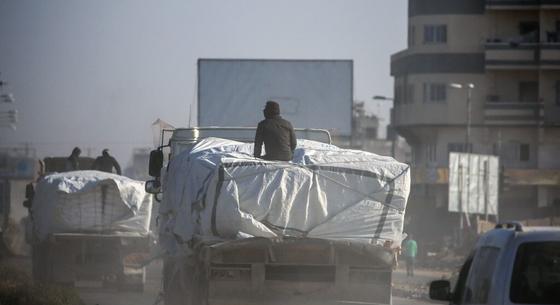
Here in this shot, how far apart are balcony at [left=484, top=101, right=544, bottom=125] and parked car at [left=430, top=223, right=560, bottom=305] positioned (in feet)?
224

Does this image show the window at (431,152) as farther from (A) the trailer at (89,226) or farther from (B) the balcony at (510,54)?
(A) the trailer at (89,226)

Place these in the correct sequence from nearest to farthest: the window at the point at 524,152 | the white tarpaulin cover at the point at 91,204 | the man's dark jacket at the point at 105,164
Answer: the white tarpaulin cover at the point at 91,204
the man's dark jacket at the point at 105,164
the window at the point at 524,152

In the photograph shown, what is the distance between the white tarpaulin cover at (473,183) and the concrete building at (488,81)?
1950cm

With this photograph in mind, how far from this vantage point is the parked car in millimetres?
9039

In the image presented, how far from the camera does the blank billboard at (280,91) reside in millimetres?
31875

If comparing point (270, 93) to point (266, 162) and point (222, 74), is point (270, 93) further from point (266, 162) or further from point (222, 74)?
point (266, 162)

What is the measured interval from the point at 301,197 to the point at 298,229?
0.34 meters

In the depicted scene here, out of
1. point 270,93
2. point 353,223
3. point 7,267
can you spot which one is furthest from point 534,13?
point 353,223

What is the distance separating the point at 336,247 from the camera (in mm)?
14844

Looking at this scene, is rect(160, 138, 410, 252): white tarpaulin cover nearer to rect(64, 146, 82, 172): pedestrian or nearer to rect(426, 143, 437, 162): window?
rect(64, 146, 82, 172): pedestrian

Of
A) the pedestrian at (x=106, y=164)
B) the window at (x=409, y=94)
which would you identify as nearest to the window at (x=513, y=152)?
the window at (x=409, y=94)

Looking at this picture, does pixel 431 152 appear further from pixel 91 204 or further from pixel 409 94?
pixel 91 204

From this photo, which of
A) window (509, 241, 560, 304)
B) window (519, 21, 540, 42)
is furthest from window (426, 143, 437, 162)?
window (509, 241, 560, 304)

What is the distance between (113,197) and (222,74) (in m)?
8.89
